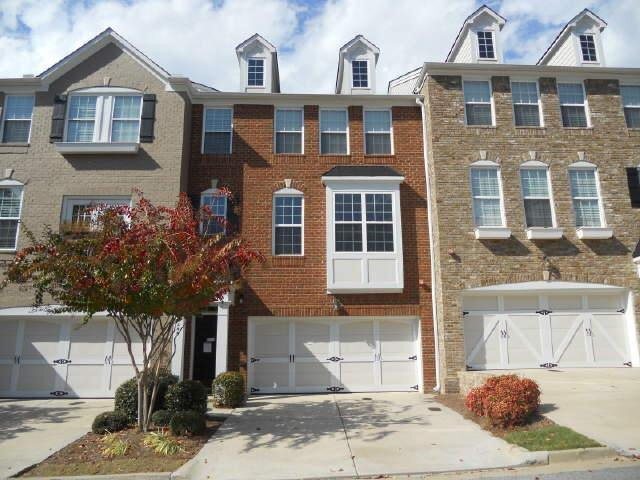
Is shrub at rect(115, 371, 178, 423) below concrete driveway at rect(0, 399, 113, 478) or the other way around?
the other way around

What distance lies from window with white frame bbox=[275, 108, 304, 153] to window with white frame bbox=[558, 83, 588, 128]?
8.60m

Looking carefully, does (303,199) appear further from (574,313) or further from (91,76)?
(574,313)

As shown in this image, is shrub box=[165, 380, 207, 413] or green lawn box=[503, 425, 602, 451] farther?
shrub box=[165, 380, 207, 413]

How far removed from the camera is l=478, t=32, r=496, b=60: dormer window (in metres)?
15.8

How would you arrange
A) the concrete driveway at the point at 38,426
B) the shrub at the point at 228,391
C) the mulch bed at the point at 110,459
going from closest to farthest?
1. the mulch bed at the point at 110,459
2. the concrete driveway at the point at 38,426
3. the shrub at the point at 228,391

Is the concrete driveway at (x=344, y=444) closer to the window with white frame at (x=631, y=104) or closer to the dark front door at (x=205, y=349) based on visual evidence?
the dark front door at (x=205, y=349)

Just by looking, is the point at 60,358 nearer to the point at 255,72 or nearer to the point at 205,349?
the point at 205,349

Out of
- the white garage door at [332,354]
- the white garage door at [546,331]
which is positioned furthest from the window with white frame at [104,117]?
the white garage door at [546,331]

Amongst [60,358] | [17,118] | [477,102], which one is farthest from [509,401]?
[17,118]

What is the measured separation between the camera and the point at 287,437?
8.93 m

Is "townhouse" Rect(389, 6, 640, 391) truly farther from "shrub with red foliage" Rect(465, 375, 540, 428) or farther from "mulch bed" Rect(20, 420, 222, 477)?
"mulch bed" Rect(20, 420, 222, 477)

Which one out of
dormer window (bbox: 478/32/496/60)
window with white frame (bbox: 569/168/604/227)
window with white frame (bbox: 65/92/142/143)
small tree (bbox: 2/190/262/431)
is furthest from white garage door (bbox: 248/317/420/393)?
dormer window (bbox: 478/32/496/60)

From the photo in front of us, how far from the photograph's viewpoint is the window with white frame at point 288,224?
47.5 feet

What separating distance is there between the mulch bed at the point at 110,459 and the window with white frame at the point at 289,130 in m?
9.56
